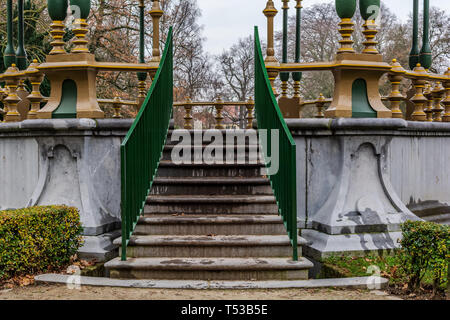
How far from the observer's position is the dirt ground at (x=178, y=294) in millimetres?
4551

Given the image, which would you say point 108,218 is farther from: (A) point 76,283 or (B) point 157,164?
(A) point 76,283

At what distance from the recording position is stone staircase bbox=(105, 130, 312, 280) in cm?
512

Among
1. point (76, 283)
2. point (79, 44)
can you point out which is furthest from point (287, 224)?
point (79, 44)

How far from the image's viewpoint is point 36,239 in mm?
5273

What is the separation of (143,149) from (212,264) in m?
1.73

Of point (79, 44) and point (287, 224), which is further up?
point (79, 44)

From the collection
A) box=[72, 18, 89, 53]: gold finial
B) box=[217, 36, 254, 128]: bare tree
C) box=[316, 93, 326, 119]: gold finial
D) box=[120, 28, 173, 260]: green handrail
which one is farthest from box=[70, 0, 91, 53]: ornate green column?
box=[217, 36, 254, 128]: bare tree

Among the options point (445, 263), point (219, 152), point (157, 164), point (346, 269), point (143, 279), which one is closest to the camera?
point (445, 263)

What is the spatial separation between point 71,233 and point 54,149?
1399 mm

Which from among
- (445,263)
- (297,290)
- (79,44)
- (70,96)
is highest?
(79,44)

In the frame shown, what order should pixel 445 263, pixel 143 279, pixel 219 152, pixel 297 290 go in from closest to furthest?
pixel 445 263
pixel 297 290
pixel 143 279
pixel 219 152

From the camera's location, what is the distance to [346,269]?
5469mm

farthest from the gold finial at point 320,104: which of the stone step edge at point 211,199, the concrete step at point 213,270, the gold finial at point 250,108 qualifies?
the concrete step at point 213,270

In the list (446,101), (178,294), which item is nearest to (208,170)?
(178,294)
